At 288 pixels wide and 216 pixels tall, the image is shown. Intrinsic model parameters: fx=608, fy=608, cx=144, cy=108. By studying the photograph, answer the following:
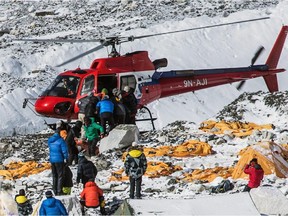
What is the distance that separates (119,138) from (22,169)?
2.47 metres

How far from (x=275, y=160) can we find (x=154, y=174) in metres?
2.52

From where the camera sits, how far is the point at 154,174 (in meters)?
12.8

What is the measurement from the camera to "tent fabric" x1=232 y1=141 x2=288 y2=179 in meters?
12.0

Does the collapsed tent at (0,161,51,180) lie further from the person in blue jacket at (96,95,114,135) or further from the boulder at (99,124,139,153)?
the person in blue jacket at (96,95,114,135)

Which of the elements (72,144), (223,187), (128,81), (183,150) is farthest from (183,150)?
(128,81)

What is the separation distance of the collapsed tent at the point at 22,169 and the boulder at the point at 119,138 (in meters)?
1.51

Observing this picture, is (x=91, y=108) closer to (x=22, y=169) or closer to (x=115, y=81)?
(x=115, y=81)

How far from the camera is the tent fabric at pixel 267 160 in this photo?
12.0 m

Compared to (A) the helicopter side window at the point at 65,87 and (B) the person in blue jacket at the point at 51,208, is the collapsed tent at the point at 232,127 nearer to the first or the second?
(A) the helicopter side window at the point at 65,87

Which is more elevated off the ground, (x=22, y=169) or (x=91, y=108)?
(x=91, y=108)

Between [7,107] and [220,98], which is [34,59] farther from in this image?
[220,98]

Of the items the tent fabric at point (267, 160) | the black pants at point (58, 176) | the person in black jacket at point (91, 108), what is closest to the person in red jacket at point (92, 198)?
the black pants at point (58, 176)

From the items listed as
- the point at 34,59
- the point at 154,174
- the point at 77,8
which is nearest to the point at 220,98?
the point at 34,59

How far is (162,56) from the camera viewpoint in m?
30.7
